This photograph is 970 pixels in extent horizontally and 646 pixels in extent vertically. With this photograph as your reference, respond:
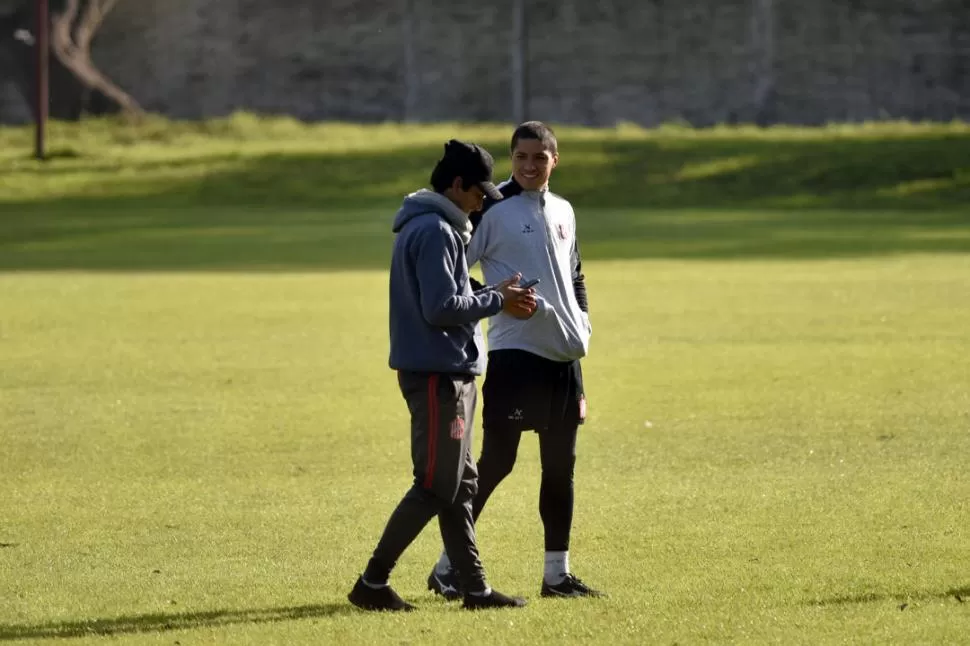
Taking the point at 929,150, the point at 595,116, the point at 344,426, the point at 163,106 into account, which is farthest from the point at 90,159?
the point at 344,426

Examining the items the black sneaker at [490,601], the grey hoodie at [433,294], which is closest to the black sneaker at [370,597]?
the black sneaker at [490,601]

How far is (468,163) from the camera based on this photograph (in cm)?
643

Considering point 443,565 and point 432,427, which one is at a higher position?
point 432,427

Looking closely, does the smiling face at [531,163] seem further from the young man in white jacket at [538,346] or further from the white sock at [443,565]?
the white sock at [443,565]

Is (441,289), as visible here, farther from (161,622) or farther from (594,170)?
(594,170)

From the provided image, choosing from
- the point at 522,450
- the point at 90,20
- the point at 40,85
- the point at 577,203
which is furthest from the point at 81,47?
the point at 522,450

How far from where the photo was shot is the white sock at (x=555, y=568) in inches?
270

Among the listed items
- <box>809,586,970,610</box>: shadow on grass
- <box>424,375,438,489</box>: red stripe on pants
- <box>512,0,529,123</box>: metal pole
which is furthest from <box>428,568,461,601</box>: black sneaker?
<box>512,0,529,123</box>: metal pole

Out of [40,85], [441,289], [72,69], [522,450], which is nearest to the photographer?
[441,289]

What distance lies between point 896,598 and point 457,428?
1.65 metres

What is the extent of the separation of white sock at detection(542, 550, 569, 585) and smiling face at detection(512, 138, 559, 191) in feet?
4.38

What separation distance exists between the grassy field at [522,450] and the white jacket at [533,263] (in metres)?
0.93

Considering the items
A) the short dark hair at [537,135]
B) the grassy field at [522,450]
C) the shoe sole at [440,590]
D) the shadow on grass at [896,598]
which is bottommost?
the grassy field at [522,450]

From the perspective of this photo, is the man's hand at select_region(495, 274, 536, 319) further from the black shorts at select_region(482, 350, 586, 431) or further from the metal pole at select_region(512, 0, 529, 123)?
the metal pole at select_region(512, 0, 529, 123)
